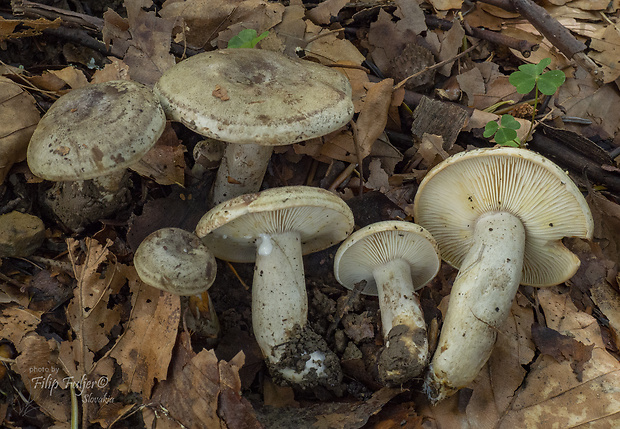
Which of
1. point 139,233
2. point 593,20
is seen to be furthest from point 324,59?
point 593,20

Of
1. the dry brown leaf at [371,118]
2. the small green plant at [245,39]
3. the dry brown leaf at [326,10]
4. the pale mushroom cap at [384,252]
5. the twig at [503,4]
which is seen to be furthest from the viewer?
the twig at [503,4]

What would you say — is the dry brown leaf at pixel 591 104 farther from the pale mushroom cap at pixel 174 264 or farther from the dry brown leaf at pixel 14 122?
the dry brown leaf at pixel 14 122

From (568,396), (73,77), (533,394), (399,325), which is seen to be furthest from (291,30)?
(568,396)

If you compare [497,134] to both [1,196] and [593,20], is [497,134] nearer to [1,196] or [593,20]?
[593,20]

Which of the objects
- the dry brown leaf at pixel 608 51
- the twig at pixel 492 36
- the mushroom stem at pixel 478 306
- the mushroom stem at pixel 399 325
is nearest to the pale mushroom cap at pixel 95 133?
the mushroom stem at pixel 399 325

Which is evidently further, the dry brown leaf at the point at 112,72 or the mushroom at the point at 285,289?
the dry brown leaf at the point at 112,72

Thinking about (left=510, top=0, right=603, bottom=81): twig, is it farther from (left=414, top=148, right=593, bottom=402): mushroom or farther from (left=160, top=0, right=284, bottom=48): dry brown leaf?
(left=160, top=0, right=284, bottom=48): dry brown leaf
